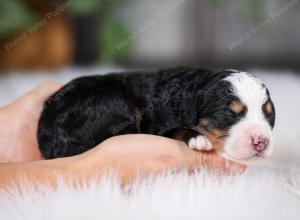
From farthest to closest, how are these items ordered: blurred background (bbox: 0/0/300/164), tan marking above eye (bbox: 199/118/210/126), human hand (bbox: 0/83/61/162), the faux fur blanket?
blurred background (bbox: 0/0/300/164) → human hand (bbox: 0/83/61/162) → tan marking above eye (bbox: 199/118/210/126) → the faux fur blanket

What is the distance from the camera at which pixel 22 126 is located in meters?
2.04

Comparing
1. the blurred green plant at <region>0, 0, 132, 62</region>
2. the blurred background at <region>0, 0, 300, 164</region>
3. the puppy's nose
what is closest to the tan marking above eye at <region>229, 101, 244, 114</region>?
the puppy's nose

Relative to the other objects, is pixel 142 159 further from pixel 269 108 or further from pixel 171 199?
pixel 269 108

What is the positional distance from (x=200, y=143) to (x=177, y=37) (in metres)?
3.47

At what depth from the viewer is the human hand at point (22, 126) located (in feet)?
6.57

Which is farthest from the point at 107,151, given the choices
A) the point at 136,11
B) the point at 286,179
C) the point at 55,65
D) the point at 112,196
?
the point at 136,11

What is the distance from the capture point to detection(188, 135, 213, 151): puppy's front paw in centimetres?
151

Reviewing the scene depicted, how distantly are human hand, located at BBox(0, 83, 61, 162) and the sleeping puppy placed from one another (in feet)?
0.67

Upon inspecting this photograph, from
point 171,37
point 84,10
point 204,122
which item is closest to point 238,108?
point 204,122

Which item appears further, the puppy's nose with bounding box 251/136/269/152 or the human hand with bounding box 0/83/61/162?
the human hand with bounding box 0/83/61/162

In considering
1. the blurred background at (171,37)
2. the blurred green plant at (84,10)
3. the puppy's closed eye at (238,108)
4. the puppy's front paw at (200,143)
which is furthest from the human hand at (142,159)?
the blurred background at (171,37)

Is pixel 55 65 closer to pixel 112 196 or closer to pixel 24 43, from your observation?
pixel 24 43

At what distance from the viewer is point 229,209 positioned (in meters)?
1.29

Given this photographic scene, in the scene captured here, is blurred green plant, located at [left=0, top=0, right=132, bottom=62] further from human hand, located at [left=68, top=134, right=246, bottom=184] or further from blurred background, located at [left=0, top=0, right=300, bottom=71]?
human hand, located at [left=68, top=134, right=246, bottom=184]
